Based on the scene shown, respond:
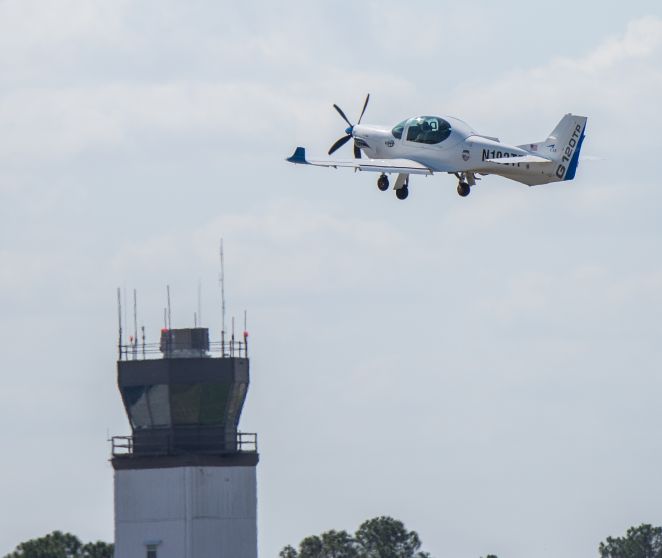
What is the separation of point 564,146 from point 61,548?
3166 centimetres

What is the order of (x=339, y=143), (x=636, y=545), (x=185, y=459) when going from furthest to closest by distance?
(x=636, y=545) < (x=339, y=143) < (x=185, y=459)

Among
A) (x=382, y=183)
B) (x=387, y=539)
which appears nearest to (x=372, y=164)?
(x=382, y=183)

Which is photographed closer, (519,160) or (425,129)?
(519,160)

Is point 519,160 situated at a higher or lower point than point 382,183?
lower

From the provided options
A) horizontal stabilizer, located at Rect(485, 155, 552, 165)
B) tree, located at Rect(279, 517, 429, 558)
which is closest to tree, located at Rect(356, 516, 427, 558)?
tree, located at Rect(279, 517, 429, 558)

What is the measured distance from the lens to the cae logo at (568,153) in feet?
303

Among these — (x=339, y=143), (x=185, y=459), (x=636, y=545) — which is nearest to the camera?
(x=185, y=459)

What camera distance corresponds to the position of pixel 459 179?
9481 cm

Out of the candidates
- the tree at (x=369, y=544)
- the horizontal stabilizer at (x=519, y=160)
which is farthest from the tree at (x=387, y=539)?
the horizontal stabilizer at (x=519, y=160)

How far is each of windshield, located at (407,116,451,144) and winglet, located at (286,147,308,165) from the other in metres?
4.55

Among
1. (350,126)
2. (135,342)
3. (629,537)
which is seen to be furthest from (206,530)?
(629,537)

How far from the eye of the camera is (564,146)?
92.8 meters

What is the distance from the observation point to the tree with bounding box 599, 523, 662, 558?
6058 inches

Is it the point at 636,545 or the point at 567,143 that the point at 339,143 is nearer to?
the point at 567,143
